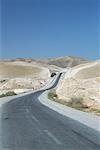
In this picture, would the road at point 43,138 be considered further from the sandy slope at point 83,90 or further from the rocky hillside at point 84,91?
the sandy slope at point 83,90

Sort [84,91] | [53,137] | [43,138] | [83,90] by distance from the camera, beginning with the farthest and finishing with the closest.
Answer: [83,90] < [84,91] < [53,137] < [43,138]

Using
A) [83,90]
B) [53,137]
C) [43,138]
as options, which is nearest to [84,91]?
[83,90]

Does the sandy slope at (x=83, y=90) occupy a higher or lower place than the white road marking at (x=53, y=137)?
A: lower

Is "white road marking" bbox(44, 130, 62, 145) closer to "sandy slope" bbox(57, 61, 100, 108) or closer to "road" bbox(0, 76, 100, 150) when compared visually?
"road" bbox(0, 76, 100, 150)

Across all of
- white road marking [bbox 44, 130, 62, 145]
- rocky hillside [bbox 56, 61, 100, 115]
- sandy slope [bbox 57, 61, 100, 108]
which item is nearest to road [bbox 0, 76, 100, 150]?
white road marking [bbox 44, 130, 62, 145]

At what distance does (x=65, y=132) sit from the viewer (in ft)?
55.8

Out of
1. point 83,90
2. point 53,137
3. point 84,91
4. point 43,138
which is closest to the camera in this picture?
point 43,138

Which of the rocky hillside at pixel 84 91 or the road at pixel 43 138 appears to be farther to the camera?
the rocky hillside at pixel 84 91

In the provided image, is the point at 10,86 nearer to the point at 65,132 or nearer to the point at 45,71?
the point at 45,71

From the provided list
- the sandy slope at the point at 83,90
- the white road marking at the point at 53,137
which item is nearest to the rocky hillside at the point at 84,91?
the sandy slope at the point at 83,90

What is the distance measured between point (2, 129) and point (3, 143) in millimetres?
4556

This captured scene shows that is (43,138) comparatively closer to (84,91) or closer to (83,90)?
(84,91)

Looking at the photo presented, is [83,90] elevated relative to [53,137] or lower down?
lower down

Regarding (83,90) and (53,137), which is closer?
(53,137)
